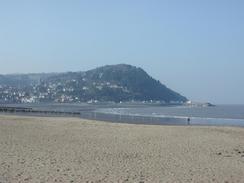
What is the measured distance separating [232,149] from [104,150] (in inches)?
295

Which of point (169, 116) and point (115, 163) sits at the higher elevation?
point (115, 163)

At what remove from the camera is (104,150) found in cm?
2220

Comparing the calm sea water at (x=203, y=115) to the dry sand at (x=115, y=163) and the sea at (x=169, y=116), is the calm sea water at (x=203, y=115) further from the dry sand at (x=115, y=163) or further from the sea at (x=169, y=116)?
the dry sand at (x=115, y=163)

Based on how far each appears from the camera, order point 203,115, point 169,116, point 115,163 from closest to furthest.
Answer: point 115,163 < point 169,116 < point 203,115

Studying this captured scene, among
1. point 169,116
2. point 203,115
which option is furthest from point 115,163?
point 203,115

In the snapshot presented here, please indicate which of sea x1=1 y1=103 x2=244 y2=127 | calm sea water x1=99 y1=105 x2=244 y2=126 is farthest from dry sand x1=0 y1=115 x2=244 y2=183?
calm sea water x1=99 y1=105 x2=244 y2=126

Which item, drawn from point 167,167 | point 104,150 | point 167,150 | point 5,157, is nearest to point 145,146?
point 167,150

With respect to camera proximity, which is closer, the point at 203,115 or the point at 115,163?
the point at 115,163

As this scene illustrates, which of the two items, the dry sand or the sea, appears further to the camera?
the sea

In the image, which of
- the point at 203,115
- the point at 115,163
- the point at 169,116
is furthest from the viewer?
the point at 203,115

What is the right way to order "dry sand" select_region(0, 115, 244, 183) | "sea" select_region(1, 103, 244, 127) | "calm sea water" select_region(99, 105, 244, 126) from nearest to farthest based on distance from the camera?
"dry sand" select_region(0, 115, 244, 183) → "sea" select_region(1, 103, 244, 127) → "calm sea water" select_region(99, 105, 244, 126)

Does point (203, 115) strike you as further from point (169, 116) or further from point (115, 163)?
point (115, 163)

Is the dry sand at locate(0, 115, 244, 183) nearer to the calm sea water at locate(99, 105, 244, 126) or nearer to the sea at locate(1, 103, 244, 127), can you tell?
the sea at locate(1, 103, 244, 127)

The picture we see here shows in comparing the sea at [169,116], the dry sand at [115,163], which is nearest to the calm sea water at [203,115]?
the sea at [169,116]
